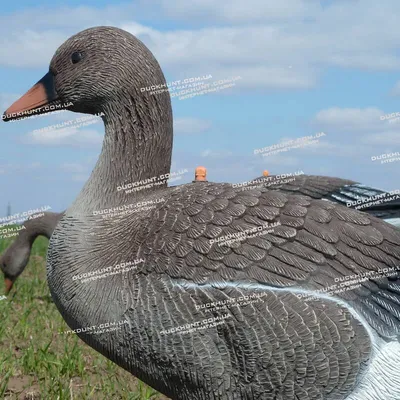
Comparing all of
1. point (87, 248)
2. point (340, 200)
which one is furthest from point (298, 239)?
point (87, 248)

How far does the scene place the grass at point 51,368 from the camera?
402 cm

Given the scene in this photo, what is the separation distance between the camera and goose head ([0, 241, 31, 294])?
6.96 meters

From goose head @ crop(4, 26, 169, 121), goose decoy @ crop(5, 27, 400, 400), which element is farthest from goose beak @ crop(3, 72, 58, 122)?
goose decoy @ crop(5, 27, 400, 400)

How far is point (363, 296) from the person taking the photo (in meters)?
2.55

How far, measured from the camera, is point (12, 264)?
275 inches

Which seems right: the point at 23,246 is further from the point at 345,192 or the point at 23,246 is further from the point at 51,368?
the point at 345,192

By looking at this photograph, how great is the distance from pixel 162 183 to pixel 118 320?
0.68 m

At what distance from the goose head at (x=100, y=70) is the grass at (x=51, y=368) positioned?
1.89m

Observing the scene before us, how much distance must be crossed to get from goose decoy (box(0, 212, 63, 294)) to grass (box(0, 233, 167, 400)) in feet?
3.86

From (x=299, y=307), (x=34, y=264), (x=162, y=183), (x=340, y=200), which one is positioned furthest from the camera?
(x=34, y=264)

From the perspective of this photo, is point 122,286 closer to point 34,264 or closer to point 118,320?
point 118,320

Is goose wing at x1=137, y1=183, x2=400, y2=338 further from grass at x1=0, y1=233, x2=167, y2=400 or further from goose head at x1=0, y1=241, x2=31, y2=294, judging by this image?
goose head at x1=0, y1=241, x2=31, y2=294

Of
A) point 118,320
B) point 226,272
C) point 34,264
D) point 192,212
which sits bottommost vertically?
point 34,264

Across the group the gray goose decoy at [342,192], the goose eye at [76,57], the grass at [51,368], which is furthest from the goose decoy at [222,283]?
the grass at [51,368]
